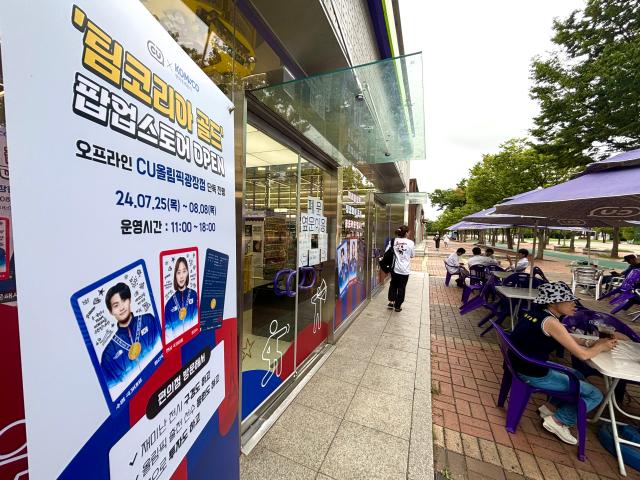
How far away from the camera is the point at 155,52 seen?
3.63 ft

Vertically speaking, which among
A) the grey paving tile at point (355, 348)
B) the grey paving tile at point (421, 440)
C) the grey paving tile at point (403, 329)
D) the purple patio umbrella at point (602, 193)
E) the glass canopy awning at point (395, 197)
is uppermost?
the glass canopy awning at point (395, 197)

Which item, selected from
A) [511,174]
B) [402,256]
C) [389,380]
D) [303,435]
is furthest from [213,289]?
[511,174]

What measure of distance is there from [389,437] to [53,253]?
291 centimetres

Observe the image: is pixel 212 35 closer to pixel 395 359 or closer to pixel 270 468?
pixel 270 468

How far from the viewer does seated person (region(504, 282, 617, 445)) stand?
2488 mm

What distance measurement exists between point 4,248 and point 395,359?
13.7 ft

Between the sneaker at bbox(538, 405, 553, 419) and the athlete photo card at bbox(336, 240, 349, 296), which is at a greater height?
the athlete photo card at bbox(336, 240, 349, 296)

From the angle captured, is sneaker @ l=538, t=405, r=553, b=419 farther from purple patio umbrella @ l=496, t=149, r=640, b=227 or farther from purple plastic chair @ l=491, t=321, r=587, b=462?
purple patio umbrella @ l=496, t=149, r=640, b=227

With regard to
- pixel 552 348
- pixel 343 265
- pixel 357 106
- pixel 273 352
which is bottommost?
pixel 273 352

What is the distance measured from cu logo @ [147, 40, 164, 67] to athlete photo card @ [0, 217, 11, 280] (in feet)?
2.64

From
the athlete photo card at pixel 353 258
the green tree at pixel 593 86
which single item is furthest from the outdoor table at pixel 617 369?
the green tree at pixel 593 86

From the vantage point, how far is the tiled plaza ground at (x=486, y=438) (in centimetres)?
232

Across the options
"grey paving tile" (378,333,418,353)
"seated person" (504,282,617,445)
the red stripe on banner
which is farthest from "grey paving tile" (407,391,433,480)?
the red stripe on banner

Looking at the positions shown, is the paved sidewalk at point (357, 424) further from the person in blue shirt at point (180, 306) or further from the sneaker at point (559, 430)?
the person in blue shirt at point (180, 306)
